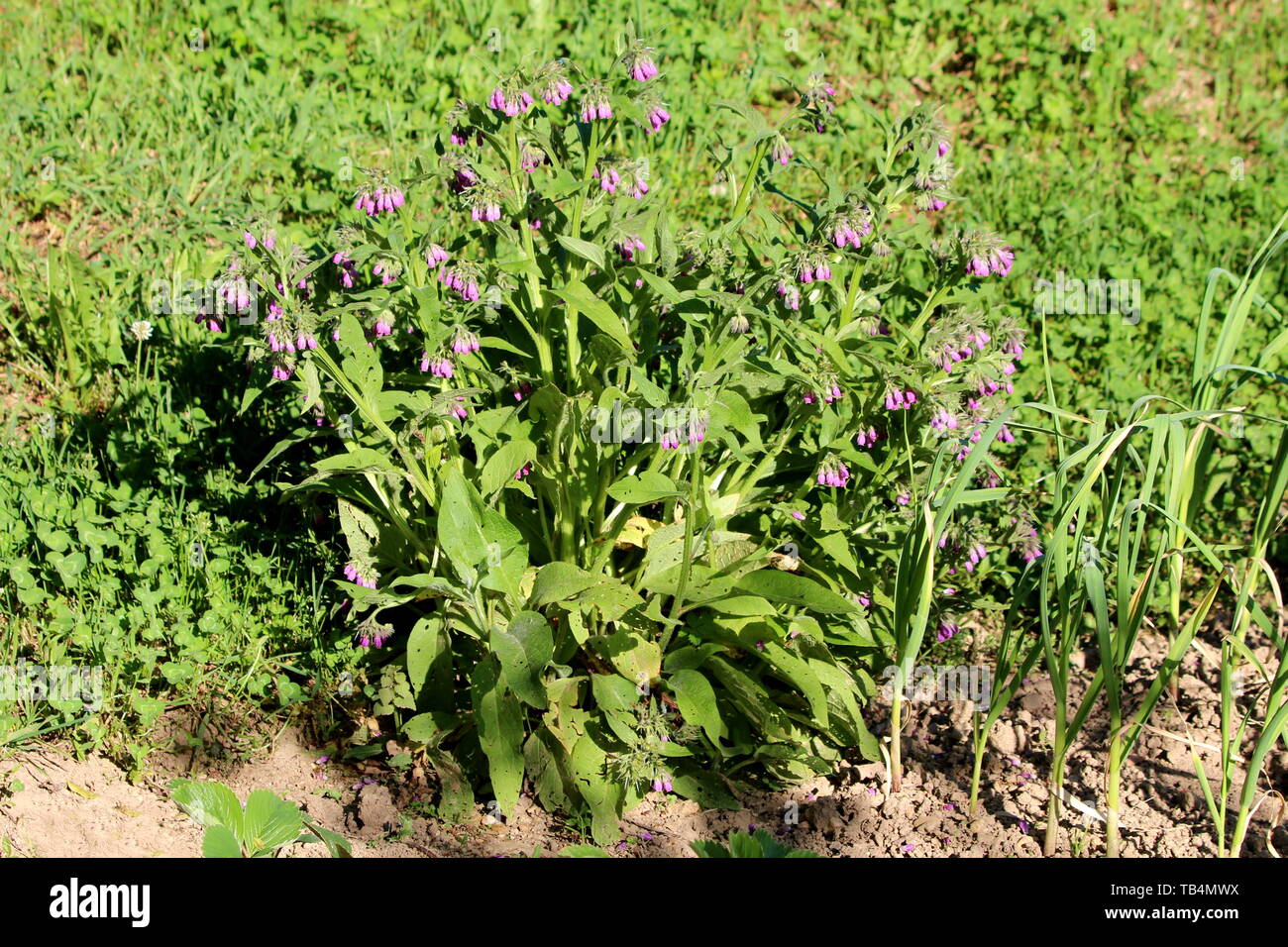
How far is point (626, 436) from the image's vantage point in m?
2.65

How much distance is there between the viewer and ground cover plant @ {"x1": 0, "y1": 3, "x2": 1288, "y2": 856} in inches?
107

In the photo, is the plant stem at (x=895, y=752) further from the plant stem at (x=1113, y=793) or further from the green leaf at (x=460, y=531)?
the green leaf at (x=460, y=531)

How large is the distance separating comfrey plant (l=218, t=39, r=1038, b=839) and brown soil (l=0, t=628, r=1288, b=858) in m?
0.10

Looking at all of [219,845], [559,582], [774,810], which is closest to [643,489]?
[559,582]

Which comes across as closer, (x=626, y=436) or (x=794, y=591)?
(x=626, y=436)

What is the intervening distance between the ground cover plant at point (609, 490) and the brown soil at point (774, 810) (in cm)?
5

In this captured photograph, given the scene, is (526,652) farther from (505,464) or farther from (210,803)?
(210,803)

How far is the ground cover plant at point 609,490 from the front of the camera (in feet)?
8.88

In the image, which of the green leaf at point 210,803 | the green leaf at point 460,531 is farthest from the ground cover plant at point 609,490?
the green leaf at point 210,803

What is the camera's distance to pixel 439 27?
5.86 metres

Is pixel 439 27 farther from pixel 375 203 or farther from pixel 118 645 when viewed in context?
pixel 118 645

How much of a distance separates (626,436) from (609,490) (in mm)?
119

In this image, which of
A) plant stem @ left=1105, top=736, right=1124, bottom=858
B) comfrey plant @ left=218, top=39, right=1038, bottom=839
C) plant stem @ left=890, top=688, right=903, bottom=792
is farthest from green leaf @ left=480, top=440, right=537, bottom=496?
plant stem @ left=1105, top=736, right=1124, bottom=858

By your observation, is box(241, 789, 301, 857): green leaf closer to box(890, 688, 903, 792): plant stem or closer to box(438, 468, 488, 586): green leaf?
box(438, 468, 488, 586): green leaf
